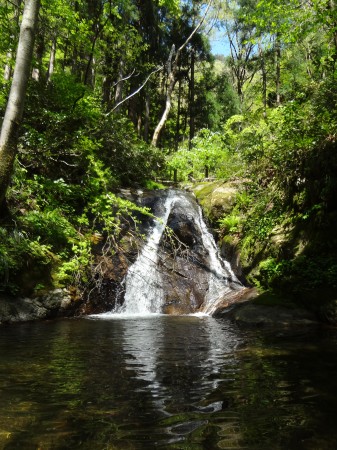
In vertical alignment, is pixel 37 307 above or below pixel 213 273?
below

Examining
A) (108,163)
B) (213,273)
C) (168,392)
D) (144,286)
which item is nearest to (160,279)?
(144,286)

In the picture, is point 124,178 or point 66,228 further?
point 124,178

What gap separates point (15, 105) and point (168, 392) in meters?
4.63

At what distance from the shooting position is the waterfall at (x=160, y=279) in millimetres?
9523

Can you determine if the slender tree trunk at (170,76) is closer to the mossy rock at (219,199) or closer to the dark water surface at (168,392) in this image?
the mossy rock at (219,199)

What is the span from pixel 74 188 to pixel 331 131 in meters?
7.29

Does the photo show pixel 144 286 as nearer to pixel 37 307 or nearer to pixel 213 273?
pixel 213 273

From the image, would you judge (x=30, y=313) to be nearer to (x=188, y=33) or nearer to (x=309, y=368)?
(x=309, y=368)

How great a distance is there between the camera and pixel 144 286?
10000mm

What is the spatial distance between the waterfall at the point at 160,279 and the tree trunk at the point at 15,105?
512 centimetres

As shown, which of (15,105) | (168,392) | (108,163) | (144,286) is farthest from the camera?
(108,163)

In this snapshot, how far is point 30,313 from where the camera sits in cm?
748

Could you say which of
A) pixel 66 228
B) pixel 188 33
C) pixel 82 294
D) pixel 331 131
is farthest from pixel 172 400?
pixel 188 33

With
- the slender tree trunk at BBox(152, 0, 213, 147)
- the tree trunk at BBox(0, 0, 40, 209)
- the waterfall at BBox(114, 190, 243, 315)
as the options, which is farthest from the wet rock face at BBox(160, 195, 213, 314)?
the slender tree trunk at BBox(152, 0, 213, 147)
